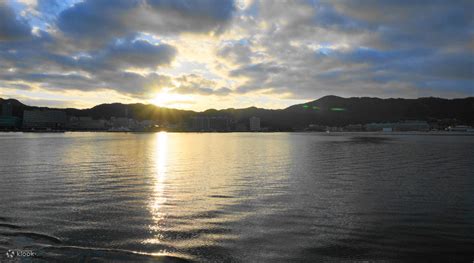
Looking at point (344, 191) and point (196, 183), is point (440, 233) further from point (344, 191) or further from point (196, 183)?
point (196, 183)

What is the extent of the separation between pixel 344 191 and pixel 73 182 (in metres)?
21.7

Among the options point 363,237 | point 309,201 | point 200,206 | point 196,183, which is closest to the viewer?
point 363,237

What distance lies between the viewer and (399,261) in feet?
40.3

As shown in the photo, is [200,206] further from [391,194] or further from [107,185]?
[391,194]

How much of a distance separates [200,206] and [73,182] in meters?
14.4

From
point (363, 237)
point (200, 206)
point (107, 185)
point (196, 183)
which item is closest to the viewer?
point (363, 237)

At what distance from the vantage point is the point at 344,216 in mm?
18500

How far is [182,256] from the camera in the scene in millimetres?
12375

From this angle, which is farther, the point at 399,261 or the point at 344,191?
the point at 344,191

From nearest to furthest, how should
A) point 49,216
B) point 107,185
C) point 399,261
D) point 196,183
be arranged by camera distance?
point 399,261 < point 49,216 < point 107,185 < point 196,183

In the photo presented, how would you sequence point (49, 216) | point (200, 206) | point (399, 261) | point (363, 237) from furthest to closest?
point (200, 206)
point (49, 216)
point (363, 237)
point (399, 261)

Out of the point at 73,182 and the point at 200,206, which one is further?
the point at 73,182

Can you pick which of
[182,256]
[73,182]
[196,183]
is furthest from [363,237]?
[73,182]

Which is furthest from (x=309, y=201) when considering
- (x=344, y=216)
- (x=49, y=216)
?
(x=49, y=216)
